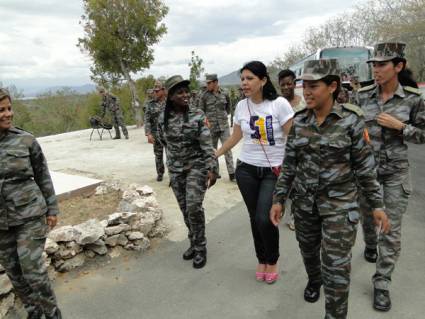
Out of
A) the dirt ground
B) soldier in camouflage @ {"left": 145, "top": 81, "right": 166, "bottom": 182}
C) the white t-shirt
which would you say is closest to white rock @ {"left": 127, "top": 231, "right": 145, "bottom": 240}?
the dirt ground

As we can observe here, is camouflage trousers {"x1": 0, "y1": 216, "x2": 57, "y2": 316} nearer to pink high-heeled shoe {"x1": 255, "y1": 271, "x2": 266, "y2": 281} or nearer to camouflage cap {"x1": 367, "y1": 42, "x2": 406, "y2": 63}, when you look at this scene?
pink high-heeled shoe {"x1": 255, "y1": 271, "x2": 266, "y2": 281}

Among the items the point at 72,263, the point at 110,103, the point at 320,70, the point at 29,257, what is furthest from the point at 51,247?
the point at 110,103

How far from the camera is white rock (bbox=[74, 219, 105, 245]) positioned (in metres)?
3.66

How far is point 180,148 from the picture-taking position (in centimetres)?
343

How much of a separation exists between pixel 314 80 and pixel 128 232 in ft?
9.11

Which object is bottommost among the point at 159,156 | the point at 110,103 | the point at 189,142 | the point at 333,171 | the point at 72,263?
the point at 72,263

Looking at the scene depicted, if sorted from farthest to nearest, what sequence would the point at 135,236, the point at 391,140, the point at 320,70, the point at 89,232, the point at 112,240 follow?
1. the point at 135,236
2. the point at 112,240
3. the point at 89,232
4. the point at 391,140
5. the point at 320,70

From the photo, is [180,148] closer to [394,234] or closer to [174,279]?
[174,279]

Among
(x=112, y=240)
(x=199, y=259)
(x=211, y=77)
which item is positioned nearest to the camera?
(x=199, y=259)

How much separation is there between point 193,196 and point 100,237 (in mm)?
1182

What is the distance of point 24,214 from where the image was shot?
7.82ft

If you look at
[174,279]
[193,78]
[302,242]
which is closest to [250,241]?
[174,279]

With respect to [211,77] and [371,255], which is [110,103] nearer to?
[211,77]

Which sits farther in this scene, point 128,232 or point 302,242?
point 128,232
